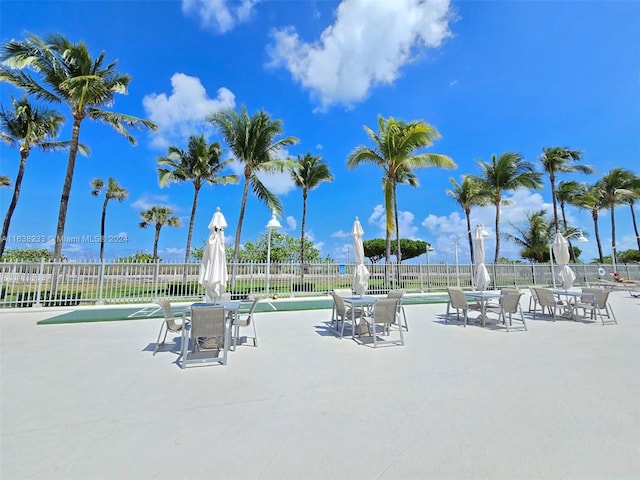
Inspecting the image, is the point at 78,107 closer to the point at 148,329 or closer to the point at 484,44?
the point at 148,329

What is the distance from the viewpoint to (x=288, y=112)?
16.2 metres

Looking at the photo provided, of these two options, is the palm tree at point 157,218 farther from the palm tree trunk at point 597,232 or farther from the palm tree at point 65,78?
the palm tree trunk at point 597,232

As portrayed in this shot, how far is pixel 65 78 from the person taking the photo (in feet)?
36.9

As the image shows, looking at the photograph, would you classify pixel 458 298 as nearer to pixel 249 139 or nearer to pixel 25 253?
pixel 249 139

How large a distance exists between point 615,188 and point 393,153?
2361cm

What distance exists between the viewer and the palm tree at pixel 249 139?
14656 millimetres

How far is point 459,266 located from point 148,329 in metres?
15.3

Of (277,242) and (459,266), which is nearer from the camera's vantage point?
(459,266)

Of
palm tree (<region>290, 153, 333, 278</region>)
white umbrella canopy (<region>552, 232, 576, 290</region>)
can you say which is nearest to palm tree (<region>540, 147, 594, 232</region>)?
white umbrella canopy (<region>552, 232, 576, 290</region>)

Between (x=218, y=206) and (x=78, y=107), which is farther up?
(x=78, y=107)

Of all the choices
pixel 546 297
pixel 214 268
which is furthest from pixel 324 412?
pixel 546 297

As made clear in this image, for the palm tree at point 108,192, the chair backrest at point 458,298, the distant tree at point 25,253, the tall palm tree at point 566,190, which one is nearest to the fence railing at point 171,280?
the chair backrest at point 458,298

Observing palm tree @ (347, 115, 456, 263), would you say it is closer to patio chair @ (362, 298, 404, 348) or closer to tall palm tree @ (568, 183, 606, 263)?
patio chair @ (362, 298, 404, 348)

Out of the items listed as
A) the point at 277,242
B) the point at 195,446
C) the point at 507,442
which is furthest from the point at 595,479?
the point at 277,242
